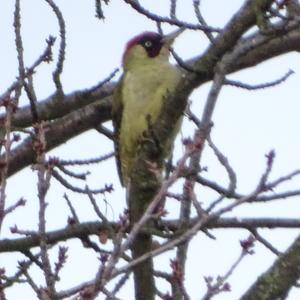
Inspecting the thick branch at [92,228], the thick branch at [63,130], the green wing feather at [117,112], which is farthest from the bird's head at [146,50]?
the thick branch at [92,228]

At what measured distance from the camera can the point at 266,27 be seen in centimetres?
438

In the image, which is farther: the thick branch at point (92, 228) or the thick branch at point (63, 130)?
the thick branch at point (63, 130)

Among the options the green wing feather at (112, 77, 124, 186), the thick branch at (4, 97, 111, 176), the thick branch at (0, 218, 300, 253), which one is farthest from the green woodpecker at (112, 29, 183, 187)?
the thick branch at (0, 218, 300, 253)

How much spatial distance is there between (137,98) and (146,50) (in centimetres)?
68

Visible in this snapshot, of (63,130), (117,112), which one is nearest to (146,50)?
(117,112)

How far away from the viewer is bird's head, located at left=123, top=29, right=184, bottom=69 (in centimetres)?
809

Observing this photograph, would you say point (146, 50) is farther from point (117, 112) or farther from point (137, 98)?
point (117, 112)

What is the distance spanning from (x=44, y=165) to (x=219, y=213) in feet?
1.99

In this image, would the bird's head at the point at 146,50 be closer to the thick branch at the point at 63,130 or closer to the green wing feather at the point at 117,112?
the green wing feather at the point at 117,112

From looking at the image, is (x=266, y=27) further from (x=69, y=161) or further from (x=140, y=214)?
(x=69, y=161)

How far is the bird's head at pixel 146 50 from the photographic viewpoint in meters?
8.09

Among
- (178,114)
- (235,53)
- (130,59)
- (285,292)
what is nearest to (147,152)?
(178,114)

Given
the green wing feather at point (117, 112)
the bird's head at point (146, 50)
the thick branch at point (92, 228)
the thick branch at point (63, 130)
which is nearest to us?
the thick branch at point (92, 228)

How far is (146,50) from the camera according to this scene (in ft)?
27.1
